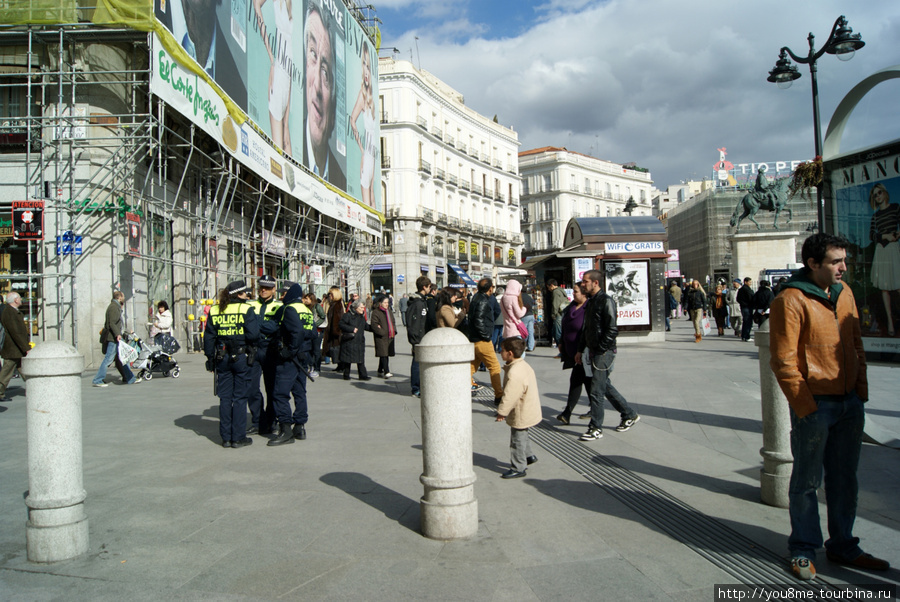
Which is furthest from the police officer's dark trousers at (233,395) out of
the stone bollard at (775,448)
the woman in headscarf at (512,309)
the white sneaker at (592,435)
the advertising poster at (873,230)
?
the advertising poster at (873,230)

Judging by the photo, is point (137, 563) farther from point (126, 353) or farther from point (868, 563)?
point (126, 353)

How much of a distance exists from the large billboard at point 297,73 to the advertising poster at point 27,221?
3.70 metres

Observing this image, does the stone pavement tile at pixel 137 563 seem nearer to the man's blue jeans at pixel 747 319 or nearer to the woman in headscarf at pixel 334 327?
the woman in headscarf at pixel 334 327

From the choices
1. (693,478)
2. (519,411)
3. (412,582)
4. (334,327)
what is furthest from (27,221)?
(693,478)

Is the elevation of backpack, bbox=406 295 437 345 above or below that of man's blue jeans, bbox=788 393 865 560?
above

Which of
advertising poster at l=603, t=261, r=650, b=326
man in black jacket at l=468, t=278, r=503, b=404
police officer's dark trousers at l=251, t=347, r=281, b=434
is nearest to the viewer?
police officer's dark trousers at l=251, t=347, r=281, b=434

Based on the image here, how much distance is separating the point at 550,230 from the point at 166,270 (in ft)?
204

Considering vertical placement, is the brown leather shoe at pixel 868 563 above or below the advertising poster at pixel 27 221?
below

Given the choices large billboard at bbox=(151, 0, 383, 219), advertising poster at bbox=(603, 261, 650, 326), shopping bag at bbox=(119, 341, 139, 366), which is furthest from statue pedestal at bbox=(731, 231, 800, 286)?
shopping bag at bbox=(119, 341, 139, 366)

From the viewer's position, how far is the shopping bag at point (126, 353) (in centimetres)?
1156

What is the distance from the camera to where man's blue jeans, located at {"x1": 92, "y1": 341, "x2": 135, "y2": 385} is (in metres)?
11.4

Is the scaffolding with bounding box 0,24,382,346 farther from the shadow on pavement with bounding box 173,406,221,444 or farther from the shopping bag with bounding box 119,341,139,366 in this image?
the shadow on pavement with bounding box 173,406,221,444

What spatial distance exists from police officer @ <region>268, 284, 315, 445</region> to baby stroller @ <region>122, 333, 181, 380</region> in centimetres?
627

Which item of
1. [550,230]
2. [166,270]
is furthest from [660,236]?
[550,230]
